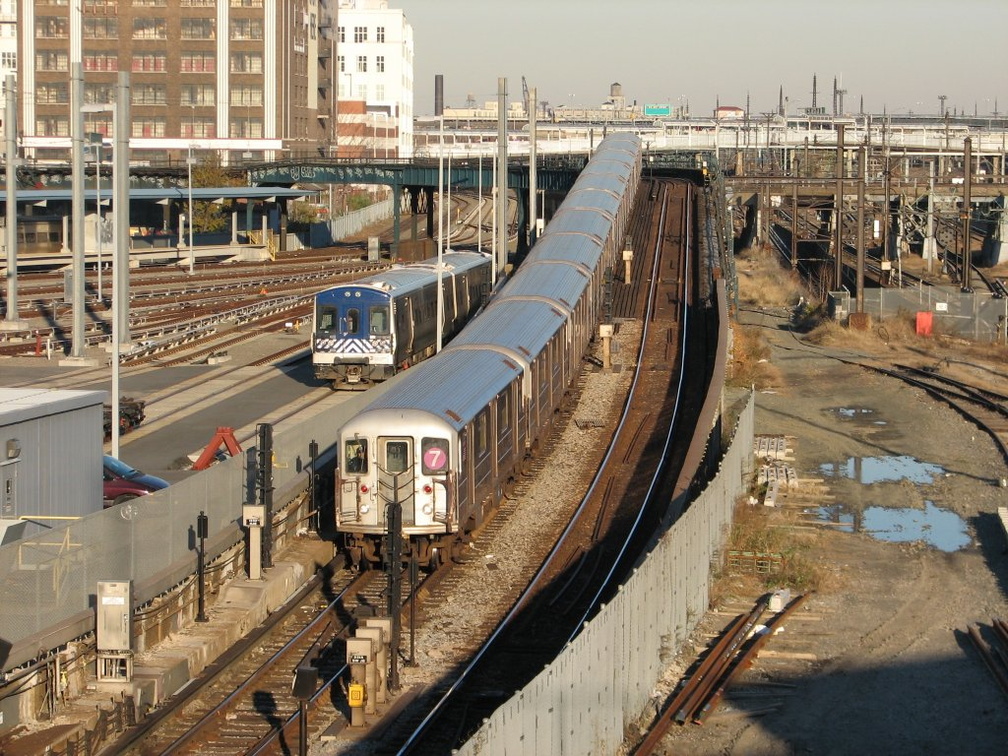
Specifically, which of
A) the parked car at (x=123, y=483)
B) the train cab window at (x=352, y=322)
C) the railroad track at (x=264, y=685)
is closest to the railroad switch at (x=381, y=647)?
the railroad track at (x=264, y=685)

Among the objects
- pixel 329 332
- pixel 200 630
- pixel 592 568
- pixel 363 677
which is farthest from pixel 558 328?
pixel 363 677

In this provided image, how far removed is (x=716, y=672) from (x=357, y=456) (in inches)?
204

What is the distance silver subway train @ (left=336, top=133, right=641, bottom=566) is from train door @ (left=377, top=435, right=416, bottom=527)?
0.01m

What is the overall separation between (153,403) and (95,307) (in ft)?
60.6

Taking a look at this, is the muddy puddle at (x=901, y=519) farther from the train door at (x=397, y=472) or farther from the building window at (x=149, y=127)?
the building window at (x=149, y=127)

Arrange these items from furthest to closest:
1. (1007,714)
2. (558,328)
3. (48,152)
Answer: (48,152) → (558,328) → (1007,714)

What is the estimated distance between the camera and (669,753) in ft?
45.2

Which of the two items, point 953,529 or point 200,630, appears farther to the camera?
point 953,529

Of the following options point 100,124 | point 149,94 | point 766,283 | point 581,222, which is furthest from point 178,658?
point 149,94

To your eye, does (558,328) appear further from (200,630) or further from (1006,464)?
(200,630)

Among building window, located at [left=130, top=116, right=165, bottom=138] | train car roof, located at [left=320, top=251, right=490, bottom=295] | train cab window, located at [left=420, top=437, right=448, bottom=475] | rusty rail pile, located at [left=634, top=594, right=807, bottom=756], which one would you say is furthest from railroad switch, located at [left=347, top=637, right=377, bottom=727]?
building window, located at [left=130, top=116, right=165, bottom=138]

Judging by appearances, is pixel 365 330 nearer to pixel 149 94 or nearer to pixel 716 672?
pixel 716 672

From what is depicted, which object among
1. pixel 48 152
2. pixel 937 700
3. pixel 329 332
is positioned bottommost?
pixel 937 700

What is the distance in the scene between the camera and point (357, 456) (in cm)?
1798
